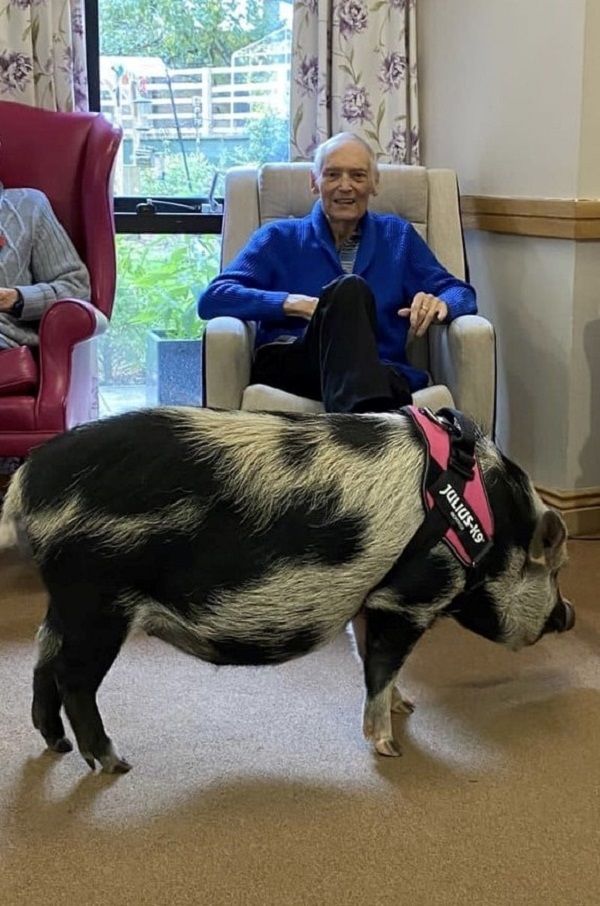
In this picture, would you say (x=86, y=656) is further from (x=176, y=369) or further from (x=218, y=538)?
(x=176, y=369)

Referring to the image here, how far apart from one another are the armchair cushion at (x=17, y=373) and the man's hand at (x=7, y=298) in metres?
0.20

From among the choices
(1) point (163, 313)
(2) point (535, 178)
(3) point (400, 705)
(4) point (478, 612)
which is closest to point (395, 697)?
(3) point (400, 705)

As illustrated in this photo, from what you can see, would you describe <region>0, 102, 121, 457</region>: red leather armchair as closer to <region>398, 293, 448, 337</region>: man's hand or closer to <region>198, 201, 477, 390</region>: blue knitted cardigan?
<region>198, 201, 477, 390</region>: blue knitted cardigan

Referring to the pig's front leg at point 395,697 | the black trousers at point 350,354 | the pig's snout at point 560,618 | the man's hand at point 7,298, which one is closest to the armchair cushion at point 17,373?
the man's hand at point 7,298

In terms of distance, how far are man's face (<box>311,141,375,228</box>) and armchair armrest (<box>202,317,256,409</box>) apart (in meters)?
0.47

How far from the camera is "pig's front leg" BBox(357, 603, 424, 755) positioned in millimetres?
1804

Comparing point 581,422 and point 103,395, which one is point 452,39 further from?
point 103,395

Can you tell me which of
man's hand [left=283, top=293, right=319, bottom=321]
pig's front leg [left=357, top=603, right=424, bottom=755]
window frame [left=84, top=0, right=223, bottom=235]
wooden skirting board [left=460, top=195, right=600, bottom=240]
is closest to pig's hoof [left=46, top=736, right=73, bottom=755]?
pig's front leg [left=357, top=603, right=424, bottom=755]

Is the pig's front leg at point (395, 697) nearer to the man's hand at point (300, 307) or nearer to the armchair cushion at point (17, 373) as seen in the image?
the man's hand at point (300, 307)

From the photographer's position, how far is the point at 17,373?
2582 mm

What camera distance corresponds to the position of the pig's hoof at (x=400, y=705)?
6.63 ft

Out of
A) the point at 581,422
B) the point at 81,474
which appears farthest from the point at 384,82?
the point at 81,474

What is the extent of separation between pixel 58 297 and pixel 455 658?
1.44 m

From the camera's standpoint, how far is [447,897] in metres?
1.49
